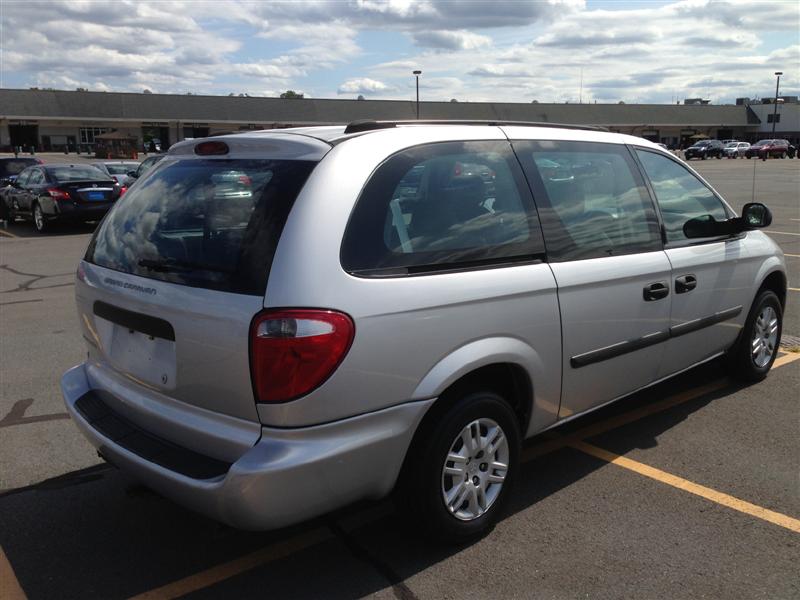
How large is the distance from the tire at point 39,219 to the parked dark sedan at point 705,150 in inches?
2246

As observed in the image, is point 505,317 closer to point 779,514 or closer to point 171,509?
point 779,514

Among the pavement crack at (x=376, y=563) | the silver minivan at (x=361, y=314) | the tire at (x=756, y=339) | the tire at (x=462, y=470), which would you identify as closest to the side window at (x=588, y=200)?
the silver minivan at (x=361, y=314)

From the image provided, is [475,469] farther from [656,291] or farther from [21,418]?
[21,418]

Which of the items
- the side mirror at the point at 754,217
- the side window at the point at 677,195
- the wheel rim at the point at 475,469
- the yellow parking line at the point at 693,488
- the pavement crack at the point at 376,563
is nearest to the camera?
the pavement crack at the point at 376,563

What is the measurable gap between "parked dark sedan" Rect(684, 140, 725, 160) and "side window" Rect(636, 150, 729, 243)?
62741mm

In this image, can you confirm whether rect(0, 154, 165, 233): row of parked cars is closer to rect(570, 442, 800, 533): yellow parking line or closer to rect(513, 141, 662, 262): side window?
rect(513, 141, 662, 262): side window

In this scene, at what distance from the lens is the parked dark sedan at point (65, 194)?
53.6 feet

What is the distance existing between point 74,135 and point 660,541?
77054 mm

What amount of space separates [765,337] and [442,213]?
11.4 ft

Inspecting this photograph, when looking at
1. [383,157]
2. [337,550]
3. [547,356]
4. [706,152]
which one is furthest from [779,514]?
[706,152]

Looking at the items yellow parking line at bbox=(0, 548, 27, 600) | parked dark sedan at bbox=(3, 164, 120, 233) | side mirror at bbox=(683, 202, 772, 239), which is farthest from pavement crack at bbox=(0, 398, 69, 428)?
parked dark sedan at bbox=(3, 164, 120, 233)

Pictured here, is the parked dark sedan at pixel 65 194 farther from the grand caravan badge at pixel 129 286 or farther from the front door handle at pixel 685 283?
the front door handle at pixel 685 283

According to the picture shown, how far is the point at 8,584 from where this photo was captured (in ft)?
9.93

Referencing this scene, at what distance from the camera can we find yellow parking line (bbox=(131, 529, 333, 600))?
2.96m
